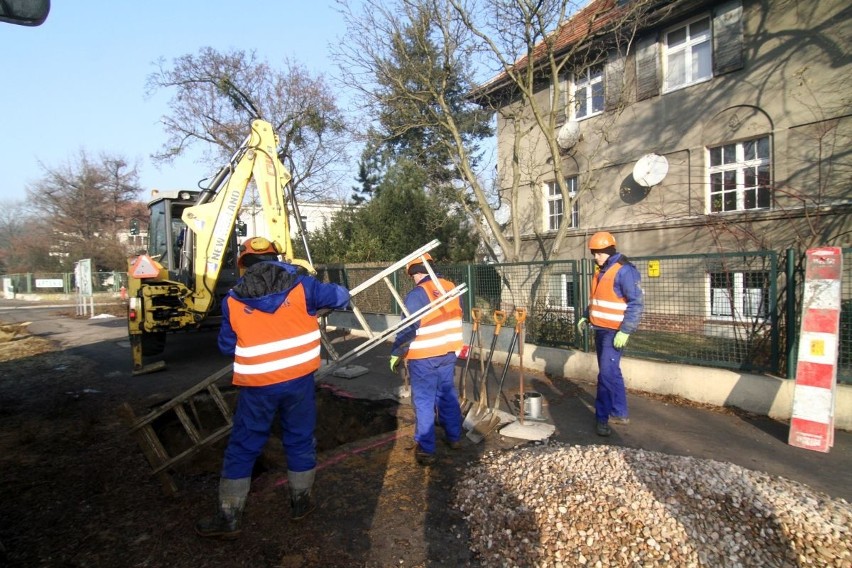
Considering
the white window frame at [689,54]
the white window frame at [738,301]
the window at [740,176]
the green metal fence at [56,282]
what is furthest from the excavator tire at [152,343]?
the green metal fence at [56,282]

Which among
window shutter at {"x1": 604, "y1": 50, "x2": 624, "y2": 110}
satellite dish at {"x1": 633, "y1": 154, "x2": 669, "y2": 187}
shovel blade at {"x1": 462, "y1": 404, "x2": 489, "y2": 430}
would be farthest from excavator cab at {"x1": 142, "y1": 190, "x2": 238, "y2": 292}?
window shutter at {"x1": 604, "y1": 50, "x2": 624, "y2": 110}

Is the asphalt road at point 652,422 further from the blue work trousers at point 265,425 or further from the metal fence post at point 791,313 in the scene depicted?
the blue work trousers at point 265,425

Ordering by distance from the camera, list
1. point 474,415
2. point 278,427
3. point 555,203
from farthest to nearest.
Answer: point 555,203 < point 278,427 < point 474,415

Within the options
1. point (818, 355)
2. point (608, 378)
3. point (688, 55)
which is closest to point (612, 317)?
point (608, 378)

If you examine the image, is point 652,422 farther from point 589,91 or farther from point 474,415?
point 589,91

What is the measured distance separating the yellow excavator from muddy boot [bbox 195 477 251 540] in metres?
4.47

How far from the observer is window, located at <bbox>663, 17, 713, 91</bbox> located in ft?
35.7

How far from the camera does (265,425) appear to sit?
123 inches

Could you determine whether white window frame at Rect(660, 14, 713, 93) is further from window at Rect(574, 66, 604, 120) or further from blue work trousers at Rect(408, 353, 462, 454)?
blue work trousers at Rect(408, 353, 462, 454)

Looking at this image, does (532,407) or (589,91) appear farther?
(589,91)

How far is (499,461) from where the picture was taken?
3871 mm

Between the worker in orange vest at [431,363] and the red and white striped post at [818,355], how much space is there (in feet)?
10.3

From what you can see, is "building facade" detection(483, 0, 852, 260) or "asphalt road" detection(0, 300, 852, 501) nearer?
"asphalt road" detection(0, 300, 852, 501)

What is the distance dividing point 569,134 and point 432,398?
1078 centimetres
